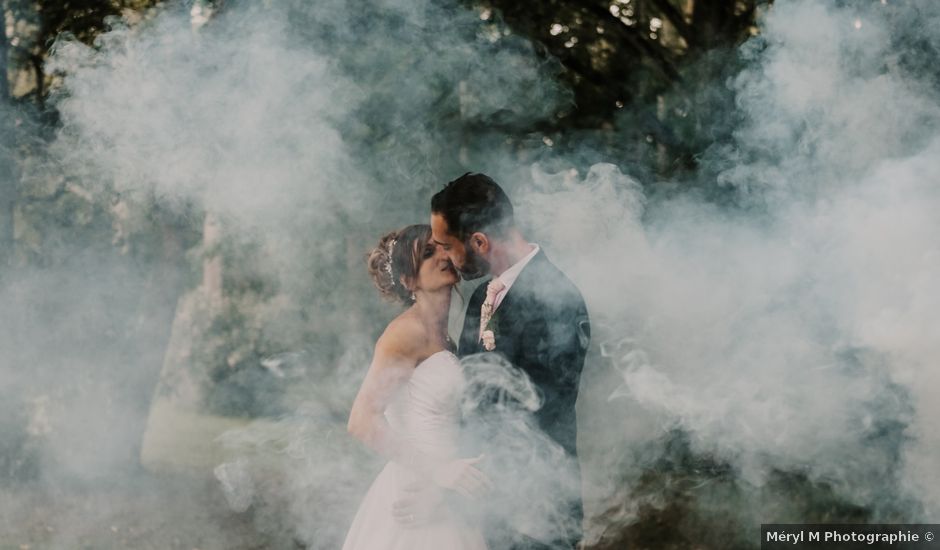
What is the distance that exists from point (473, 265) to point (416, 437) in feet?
2.73

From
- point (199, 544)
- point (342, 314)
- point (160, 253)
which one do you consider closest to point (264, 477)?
point (199, 544)

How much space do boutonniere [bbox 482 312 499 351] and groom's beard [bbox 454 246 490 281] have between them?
283mm

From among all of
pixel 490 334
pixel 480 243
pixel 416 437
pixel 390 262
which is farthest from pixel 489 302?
pixel 416 437

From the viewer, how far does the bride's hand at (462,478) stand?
160 inches

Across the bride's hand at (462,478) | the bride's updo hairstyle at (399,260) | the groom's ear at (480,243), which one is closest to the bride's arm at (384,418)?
the bride's hand at (462,478)

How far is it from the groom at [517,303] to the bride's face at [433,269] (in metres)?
0.04

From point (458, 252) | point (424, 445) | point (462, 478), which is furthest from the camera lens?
point (458, 252)

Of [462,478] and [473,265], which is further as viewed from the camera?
[473,265]

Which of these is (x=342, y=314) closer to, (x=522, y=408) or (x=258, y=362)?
(x=258, y=362)

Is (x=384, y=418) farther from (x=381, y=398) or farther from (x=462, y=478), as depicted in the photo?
(x=462, y=478)

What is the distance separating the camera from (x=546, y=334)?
4.10 meters

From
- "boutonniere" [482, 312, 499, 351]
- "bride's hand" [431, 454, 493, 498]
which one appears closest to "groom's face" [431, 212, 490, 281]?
"boutonniere" [482, 312, 499, 351]

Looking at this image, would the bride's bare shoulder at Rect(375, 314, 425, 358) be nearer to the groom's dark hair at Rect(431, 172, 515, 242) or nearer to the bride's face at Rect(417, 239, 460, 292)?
the bride's face at Rect(417, 239, 460, 292)

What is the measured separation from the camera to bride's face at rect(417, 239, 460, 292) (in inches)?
174
